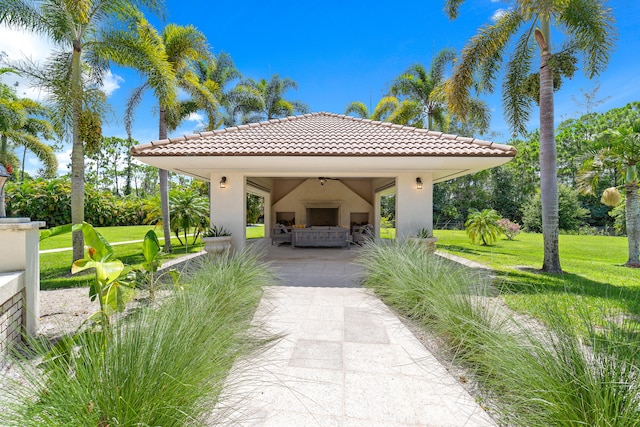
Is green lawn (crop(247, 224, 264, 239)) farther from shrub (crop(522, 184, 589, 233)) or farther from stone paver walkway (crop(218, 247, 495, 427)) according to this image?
shrub (crop(522, 184, 589, 233))

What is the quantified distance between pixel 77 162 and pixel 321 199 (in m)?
11.1

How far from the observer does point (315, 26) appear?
14.7 metres

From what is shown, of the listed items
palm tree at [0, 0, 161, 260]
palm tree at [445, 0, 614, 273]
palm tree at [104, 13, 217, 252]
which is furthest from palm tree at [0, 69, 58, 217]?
palm tree at [445, 0, 614, 273]

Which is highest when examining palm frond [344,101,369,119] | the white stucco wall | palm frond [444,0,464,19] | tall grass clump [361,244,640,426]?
palm frond [344,101,369,119]

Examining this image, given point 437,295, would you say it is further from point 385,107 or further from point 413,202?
point 385,107

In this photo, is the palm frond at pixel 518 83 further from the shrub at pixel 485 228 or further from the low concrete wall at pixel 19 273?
the low concrete wall at pixel 19 273

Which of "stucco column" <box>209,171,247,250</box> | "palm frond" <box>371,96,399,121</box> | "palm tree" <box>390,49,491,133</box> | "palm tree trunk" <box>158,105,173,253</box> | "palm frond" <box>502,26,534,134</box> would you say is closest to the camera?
"stucco column" <box>209,171,247,250</box>

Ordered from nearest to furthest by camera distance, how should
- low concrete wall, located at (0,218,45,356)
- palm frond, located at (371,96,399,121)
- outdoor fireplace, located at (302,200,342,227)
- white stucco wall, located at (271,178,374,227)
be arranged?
low concrete wall, located at (0,218,45,356), outdoor fireplace, located at (302,200,342,227), white stucco wall, located at (271,178,374,227), palm frond, located at (371,96,399,121)

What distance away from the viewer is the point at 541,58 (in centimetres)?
876

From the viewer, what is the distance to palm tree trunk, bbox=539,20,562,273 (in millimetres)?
8422

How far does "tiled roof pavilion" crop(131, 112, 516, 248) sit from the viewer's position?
7348mm

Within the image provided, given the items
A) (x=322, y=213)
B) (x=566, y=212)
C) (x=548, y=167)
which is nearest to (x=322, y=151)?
(x=548, y=167)

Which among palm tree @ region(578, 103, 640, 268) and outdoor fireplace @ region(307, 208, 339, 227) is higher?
palm tree @ region(578, 103, 640, 268)

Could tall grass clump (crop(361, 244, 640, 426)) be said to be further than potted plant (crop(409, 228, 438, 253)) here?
No
